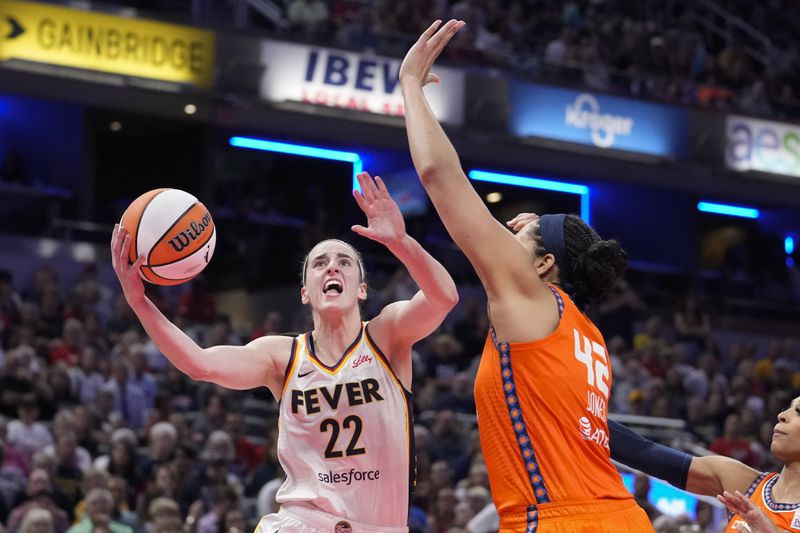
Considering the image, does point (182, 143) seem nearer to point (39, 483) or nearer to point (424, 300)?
point (39, 483)

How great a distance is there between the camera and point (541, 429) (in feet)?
14.1

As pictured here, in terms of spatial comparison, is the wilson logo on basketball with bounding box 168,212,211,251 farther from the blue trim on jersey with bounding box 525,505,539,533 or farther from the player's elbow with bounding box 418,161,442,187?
the blue trim on jersey with bounding box 525,505,539,533

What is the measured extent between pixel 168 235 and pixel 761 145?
18.7m

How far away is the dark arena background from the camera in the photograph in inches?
515

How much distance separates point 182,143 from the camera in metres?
23.0

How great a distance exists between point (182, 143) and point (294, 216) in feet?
7.59

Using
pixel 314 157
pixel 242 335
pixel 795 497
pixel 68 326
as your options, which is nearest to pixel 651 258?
pixel 314 157

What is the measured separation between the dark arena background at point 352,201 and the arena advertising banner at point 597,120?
40 millimetres

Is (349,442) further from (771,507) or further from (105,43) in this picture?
(105,43)

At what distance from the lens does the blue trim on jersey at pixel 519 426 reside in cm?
425

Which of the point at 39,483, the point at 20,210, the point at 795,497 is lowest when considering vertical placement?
the point at 39,483

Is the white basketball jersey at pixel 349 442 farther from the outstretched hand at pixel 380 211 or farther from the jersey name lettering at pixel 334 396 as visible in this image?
the outstretched hand at pixel 380 211

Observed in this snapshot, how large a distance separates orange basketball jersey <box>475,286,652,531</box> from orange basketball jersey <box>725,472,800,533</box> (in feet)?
5.56

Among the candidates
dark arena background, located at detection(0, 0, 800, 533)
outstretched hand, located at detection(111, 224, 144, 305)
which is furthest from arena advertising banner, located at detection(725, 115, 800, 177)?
outstretched hand, located at detection(111, 224, 144, 305)
